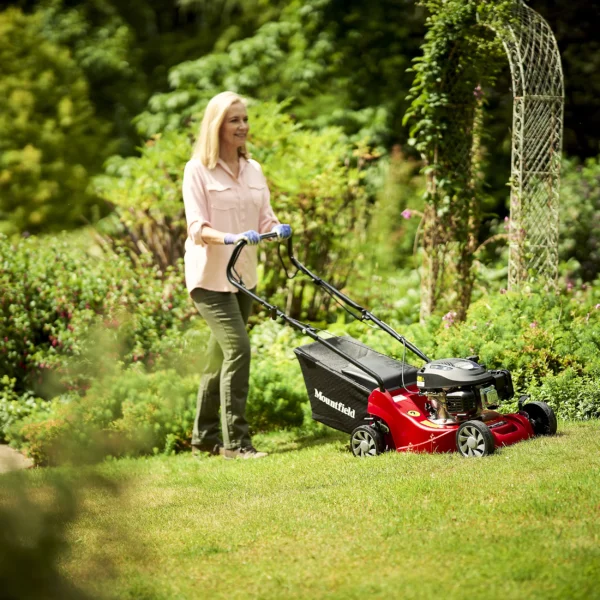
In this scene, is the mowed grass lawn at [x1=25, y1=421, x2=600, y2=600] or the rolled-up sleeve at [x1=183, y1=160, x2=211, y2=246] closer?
the mowed grass lawn at [x1=25, y1=421, x2=600, y2=600]

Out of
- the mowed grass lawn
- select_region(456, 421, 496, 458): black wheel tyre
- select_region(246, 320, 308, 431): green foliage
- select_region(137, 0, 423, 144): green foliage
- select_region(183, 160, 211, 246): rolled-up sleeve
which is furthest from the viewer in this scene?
select_region(137, 0, 423, 144): green foliage

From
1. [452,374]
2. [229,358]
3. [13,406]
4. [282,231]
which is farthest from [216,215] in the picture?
[13,406]

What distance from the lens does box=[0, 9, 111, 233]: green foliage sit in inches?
622

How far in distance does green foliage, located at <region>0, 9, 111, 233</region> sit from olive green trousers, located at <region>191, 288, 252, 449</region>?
10.3 metres

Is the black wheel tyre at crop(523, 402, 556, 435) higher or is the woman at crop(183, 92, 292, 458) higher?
the woman at crop(183, 92, 292, 458)

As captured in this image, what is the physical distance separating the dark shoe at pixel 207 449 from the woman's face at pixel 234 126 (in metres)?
1.79

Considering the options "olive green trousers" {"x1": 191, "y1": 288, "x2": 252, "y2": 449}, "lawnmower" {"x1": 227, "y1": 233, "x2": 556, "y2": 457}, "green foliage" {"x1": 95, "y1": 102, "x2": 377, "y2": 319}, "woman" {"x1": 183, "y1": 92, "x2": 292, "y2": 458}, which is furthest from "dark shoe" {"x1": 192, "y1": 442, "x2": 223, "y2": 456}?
"green foliage" {"x1": 95, "y1": 102, "x2": 377, "y2": 319}

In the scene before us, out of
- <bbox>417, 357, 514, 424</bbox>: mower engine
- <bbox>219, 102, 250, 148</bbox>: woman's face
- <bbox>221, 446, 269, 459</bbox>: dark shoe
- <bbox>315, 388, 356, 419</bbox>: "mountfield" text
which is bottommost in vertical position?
<bbox>221, 446, 269, 459</bbox>: dark shoe

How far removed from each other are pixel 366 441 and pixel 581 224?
604 cm

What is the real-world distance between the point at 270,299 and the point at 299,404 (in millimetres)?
2847

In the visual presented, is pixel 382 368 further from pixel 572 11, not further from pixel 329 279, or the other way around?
pixel 572 11

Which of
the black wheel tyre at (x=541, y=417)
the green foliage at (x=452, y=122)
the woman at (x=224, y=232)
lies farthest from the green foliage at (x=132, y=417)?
the green foliage at (x=452, y=122)

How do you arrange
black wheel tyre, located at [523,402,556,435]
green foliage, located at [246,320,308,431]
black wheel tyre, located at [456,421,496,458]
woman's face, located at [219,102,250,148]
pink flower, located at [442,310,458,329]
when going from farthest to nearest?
pink flower, located at [442,310,458,329]
green foliage, located at [246,320,308,431]
woman's face, located at [219,102,250,148]
black wheel tyre, located at [523,402,556,435]
black wheel tyre, located at [456,421,496,458]

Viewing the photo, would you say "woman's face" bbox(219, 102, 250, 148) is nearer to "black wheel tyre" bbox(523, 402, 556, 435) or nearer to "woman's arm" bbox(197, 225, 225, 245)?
"woman's arm" bbox(197, 225, 225, 245)
